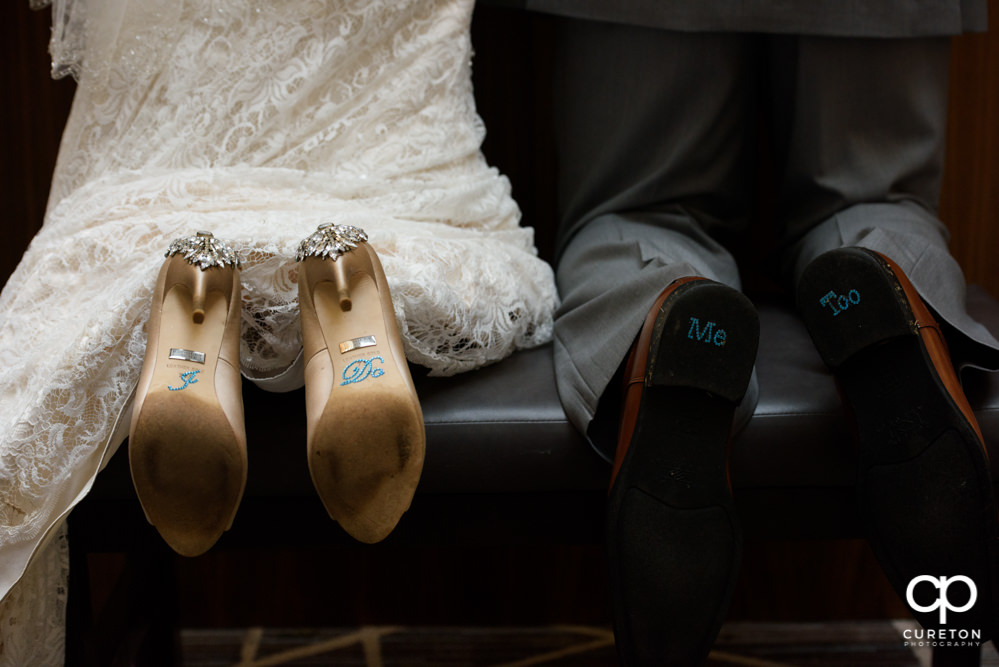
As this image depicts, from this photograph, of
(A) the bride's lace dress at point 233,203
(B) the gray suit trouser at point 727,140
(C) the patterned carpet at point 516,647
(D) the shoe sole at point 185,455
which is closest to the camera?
(D) the shoe sole at point 185,455

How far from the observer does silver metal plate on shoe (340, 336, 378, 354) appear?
58 cm

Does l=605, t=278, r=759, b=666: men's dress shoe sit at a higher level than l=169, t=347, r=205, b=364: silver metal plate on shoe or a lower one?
lower

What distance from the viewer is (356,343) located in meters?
0.58

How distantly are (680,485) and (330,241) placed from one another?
0.33 meters

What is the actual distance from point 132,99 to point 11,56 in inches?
16.3

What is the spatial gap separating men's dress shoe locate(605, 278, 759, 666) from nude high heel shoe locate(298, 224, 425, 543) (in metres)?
0.18

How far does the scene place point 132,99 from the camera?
79 cm

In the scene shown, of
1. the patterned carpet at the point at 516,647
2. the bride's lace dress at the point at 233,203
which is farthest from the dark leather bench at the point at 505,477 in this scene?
the patterned carpet at the point at 516,647

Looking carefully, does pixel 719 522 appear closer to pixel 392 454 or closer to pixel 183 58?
pixel 392 454

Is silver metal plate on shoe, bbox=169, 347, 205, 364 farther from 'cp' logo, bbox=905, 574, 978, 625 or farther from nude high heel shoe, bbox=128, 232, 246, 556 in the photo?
'cp' logo, bbox=905, 574, 978, 625

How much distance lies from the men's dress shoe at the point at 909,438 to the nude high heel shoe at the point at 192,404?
472mm

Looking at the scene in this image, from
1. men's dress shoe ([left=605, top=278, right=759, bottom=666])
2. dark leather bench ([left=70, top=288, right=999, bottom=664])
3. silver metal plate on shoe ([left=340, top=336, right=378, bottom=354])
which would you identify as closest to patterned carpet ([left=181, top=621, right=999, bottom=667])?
dark leather bench ([left=70, top=288, right=999, bottom=664])

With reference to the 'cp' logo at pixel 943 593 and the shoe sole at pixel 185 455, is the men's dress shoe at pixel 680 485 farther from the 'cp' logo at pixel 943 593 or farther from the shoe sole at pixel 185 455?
the shoe sole at pixel 185 455

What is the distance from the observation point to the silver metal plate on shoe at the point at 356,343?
1.89ft
